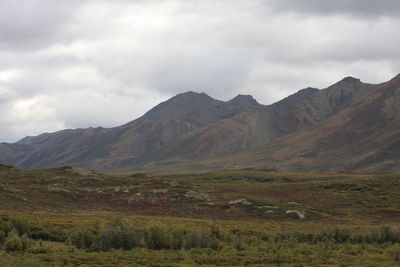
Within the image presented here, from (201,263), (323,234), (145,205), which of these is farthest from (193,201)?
(201,263)

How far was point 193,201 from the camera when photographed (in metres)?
75.1

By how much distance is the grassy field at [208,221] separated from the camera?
98.4ft

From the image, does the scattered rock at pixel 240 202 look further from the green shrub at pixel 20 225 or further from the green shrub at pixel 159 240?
the green shrub at pixel 20 225

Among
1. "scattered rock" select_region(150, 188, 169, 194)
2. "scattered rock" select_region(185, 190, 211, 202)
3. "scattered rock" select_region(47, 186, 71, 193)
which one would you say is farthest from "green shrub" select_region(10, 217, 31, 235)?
"scattered rock" select_region(150, 188, 169, 194)

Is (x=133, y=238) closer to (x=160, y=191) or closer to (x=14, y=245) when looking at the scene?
(x=14, y=245)

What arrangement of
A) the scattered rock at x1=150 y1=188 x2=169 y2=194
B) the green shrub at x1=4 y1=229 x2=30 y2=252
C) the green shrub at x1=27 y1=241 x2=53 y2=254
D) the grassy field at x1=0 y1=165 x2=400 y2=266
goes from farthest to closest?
the scattered rock at x1=150 y1=188 x2=169 y2=194 → the grassy field at x1=0 y1=165 x2=400 y2=266 → the green shrub at x1=4 y1=229 x2=30 y2=252 → the green shrub at x1=27 y1=241 x2=53 y2=254

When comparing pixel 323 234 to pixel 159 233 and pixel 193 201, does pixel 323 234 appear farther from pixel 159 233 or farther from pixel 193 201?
pixel 193 201

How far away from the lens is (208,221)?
56.6m

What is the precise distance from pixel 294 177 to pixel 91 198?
220 feet

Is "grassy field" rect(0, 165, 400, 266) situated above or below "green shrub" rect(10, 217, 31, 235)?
below

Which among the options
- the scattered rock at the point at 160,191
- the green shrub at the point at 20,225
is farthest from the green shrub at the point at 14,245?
the scattered rock at the point at 160,191

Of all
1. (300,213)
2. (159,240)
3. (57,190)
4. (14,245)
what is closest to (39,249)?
(14,245)

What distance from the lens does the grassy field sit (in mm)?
29984

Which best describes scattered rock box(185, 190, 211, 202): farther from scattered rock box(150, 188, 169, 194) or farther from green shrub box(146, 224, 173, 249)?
green shrub box(146, 224, 173, 249)
